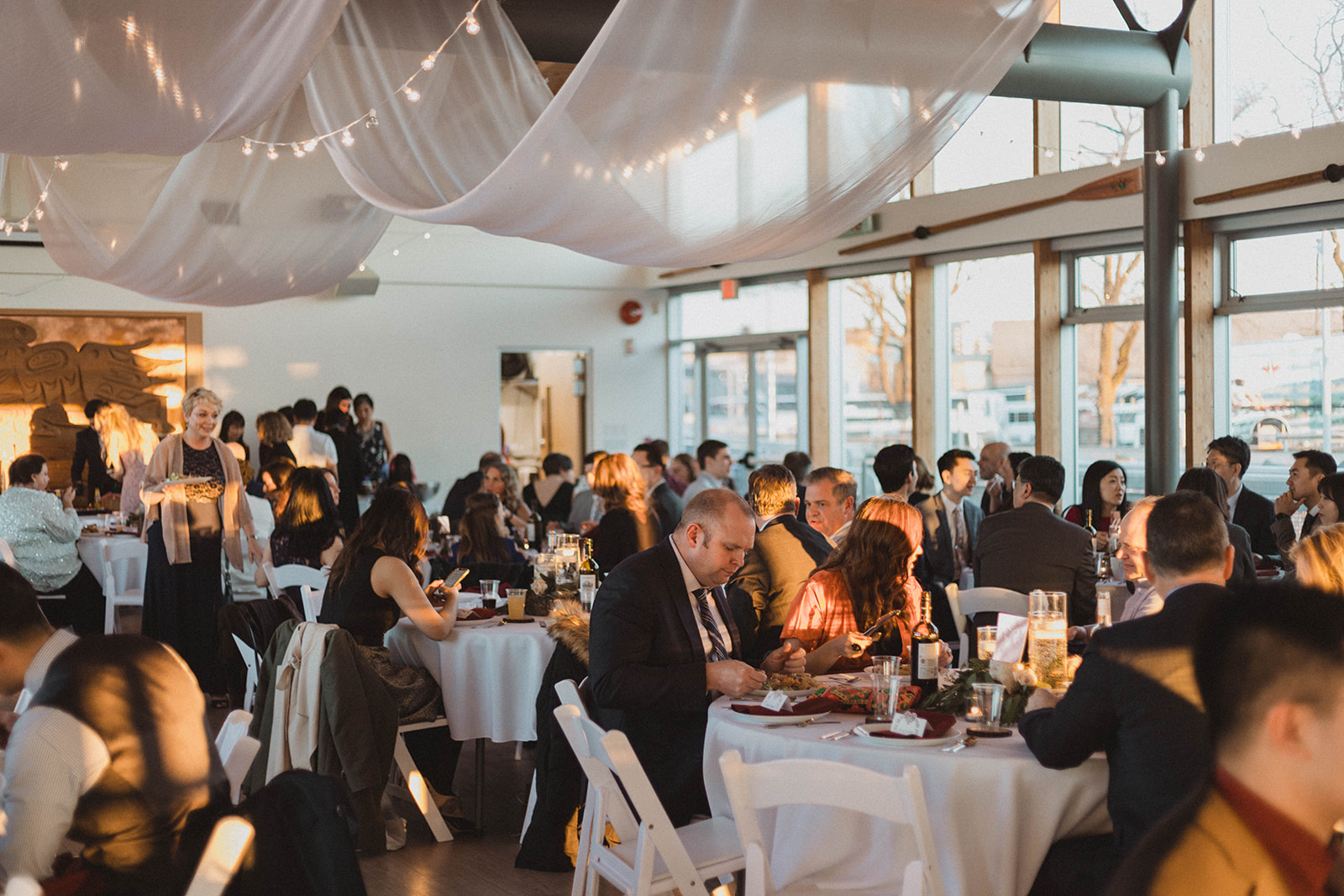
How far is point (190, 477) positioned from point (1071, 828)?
5468 millimetres

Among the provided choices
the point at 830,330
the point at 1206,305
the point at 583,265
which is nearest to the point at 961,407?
the point at 830,330

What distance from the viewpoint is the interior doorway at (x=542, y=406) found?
14281 millimetres

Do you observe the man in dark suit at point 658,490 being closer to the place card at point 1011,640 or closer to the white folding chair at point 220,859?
the place card at point 1011,640

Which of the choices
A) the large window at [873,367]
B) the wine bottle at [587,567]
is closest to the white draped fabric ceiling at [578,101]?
the wine bottle at [587,567]

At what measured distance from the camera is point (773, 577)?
499 centimetres

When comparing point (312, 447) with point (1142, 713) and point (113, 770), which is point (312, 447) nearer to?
point (113, 770)

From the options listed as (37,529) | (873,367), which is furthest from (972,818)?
(873,367)

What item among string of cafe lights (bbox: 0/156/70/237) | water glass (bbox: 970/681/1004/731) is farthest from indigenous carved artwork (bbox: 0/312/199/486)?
water glass (bbox: 970/681/1004/731)

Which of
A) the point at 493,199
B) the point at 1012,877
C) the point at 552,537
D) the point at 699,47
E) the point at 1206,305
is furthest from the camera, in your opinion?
the point at 1206,305

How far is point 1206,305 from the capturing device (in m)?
9.13

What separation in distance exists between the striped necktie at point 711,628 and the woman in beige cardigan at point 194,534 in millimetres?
4074

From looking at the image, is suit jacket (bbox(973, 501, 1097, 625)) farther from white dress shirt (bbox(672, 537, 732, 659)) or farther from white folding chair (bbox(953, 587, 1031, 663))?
white dress shirt (bbox(672, 537, 732, 659))

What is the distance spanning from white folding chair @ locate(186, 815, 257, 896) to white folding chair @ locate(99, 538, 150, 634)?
662cm

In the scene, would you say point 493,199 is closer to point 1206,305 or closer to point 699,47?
point 699,47
